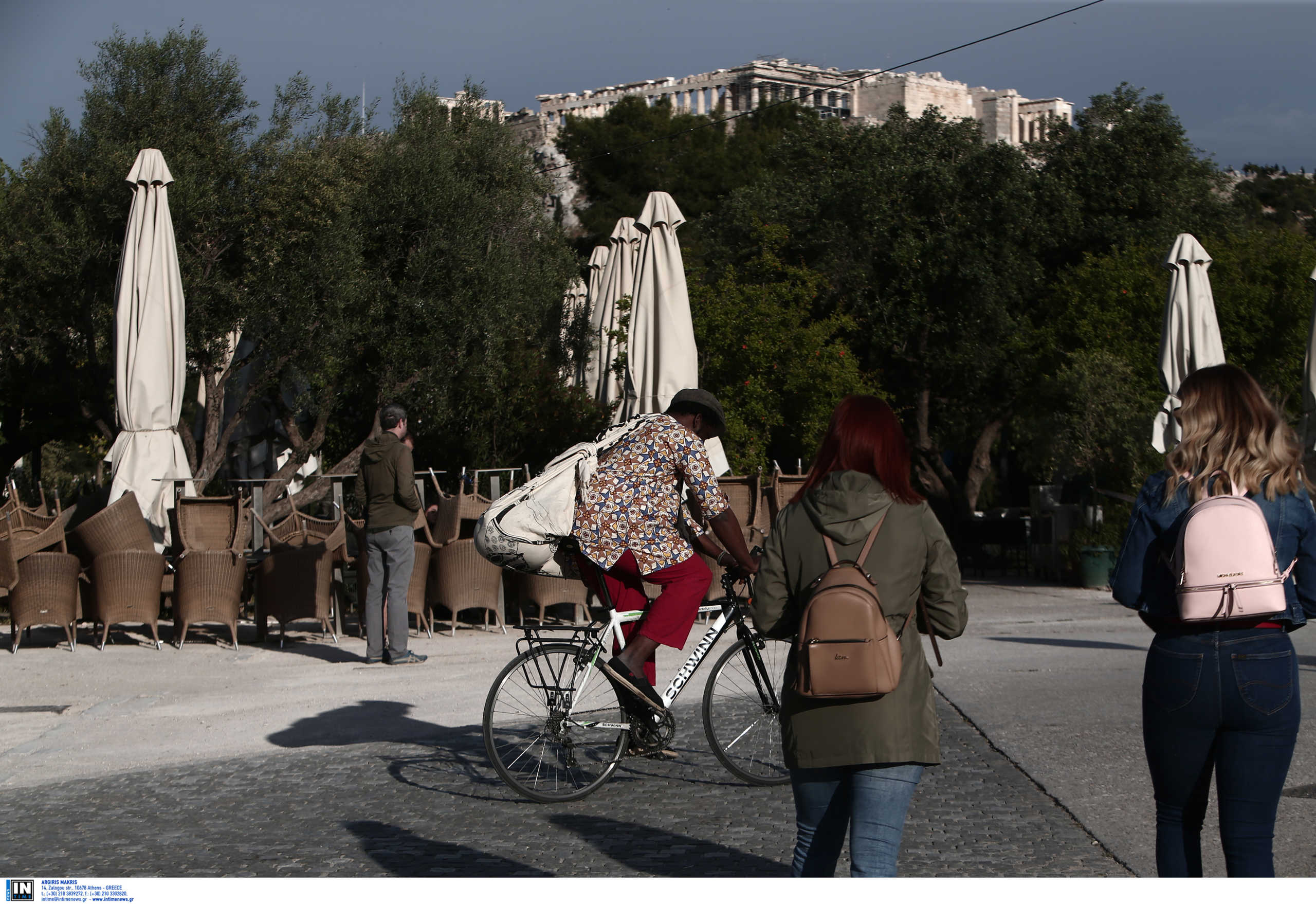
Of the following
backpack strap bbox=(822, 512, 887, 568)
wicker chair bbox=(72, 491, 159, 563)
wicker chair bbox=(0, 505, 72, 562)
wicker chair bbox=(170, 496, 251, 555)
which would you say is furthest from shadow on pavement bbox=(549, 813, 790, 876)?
wicker chair bbox=(0, 505, 72, 562)

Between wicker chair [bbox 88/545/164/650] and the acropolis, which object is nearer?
wicker chair [bbox 88/545/164/650]

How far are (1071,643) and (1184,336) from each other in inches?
225

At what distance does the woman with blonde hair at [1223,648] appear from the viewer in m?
3.07

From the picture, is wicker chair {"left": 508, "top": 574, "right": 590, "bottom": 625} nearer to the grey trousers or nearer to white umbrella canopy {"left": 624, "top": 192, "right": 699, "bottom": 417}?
the grey trousers

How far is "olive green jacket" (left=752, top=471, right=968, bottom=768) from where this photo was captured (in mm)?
3043

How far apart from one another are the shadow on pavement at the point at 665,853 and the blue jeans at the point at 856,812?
96 cm

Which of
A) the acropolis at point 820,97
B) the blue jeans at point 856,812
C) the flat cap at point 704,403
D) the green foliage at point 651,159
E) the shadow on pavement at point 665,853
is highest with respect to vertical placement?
the acropolis at point 820,97

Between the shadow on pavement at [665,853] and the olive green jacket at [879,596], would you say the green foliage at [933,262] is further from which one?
the olive green jacket at [879,596]

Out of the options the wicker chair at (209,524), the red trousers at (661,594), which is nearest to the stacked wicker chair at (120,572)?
the wicker chair at (209,524)

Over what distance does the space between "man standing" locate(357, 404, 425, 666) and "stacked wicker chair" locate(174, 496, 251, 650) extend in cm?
117

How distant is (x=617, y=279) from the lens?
1714 centimetres

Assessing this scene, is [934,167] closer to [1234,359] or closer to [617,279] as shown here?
[1234,359]

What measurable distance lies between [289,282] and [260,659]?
885cm

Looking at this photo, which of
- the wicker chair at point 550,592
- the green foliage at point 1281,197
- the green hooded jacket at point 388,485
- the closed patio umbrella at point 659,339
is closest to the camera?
the green hooded jacket at point 388,485
